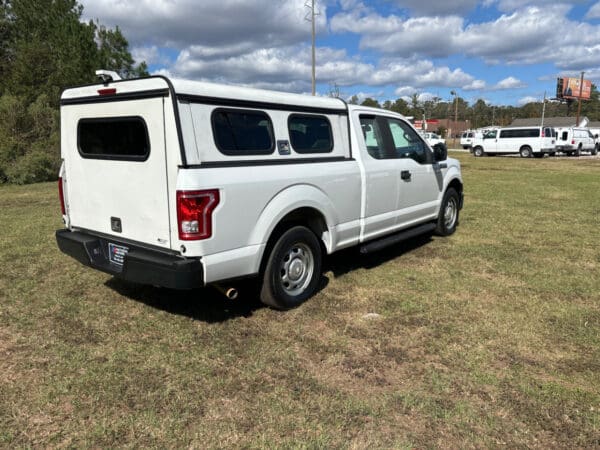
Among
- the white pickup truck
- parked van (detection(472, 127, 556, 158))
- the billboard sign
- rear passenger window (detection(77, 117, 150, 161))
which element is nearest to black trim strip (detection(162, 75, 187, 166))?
the white pickup truck

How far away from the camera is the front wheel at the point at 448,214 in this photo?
273 inches

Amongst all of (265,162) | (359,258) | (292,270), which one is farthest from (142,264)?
(359,258)

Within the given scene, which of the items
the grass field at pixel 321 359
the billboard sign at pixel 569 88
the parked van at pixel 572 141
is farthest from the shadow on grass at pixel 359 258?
the billboard sign at pixel 569 88

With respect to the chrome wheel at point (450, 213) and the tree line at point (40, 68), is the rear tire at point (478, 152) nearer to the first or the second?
the tree line at point (40, 68)

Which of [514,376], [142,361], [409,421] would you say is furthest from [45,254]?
[514,376]

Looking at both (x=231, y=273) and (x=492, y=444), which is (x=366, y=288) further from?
(x=492, y=444)

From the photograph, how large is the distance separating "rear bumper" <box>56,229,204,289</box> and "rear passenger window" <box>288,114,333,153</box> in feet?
5.06

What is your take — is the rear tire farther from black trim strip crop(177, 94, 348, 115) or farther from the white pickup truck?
black trim strip crop(177, 94, 348, 115)

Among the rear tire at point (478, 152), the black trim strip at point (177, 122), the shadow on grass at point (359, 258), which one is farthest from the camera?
the rear tire at point (478, 152)

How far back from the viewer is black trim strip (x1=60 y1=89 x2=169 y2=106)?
3.41 meters

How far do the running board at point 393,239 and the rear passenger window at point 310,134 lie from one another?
4.03ft

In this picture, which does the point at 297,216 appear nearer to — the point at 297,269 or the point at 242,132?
the point at 297,269

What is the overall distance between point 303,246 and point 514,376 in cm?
209

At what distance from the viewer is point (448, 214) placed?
23.7ft
